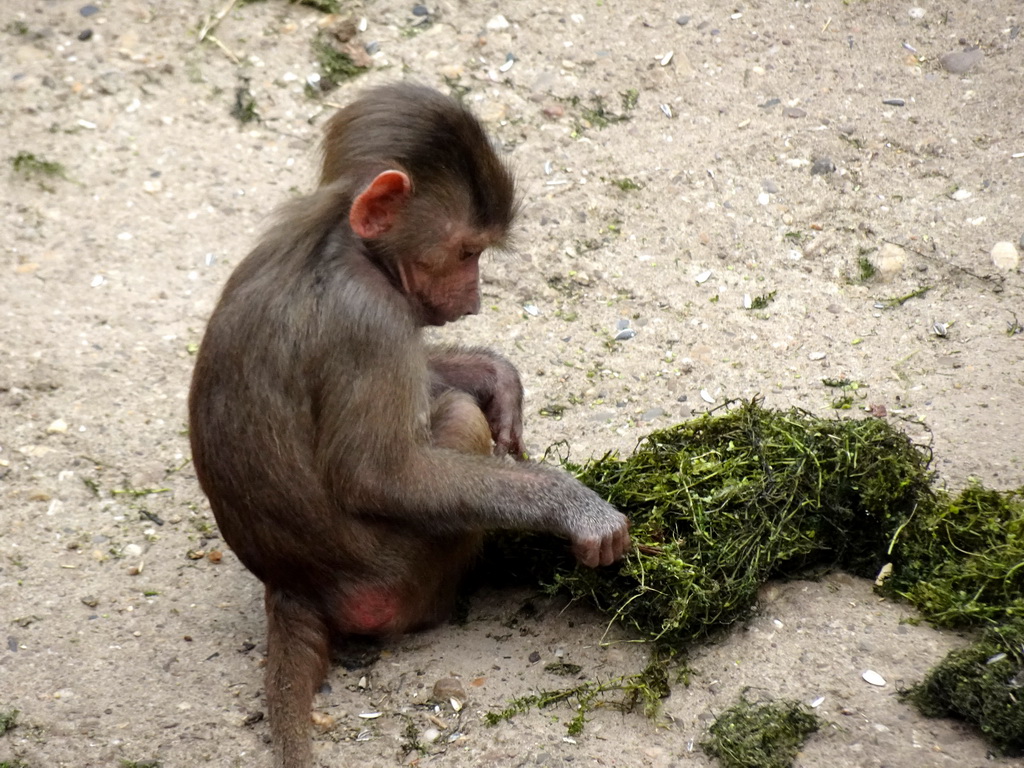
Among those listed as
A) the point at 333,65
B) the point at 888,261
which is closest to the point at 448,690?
the point at 888,261

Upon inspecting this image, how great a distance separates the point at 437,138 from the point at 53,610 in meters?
2.64

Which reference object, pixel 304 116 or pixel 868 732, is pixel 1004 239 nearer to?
pixel 868 732

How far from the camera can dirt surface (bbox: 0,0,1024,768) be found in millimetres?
4617

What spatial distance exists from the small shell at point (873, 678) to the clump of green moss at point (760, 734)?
0.92 feet

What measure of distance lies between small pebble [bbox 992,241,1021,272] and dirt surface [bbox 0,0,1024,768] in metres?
0.03

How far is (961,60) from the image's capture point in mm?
7988

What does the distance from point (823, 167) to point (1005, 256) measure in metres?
1.25

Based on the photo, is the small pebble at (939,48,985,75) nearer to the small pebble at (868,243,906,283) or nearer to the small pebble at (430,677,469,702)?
the small pebble at (868,243,906,283)

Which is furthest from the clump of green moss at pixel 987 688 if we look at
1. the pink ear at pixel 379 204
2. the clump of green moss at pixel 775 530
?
the pink ear at pixel 379 204

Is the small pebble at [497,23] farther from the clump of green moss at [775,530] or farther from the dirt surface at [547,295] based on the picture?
the clump of green moss at [775,530]

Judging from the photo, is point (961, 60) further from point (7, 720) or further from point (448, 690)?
point (7, 720)

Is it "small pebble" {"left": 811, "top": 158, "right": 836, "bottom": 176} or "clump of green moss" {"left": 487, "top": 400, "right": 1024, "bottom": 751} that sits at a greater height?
"small pebble" {"left": 811, "top": 158, "right": 836, "bottom": 176}

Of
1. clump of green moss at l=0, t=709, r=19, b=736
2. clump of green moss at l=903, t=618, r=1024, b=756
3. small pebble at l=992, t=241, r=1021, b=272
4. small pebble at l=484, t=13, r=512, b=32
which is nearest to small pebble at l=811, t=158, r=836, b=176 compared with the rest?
small pebble at l=992, t=241, r=1021, b=272

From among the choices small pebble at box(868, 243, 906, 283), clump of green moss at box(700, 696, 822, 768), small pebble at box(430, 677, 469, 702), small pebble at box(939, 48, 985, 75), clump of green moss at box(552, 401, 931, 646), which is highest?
small pebble at box(939, 48, 985, 75)
